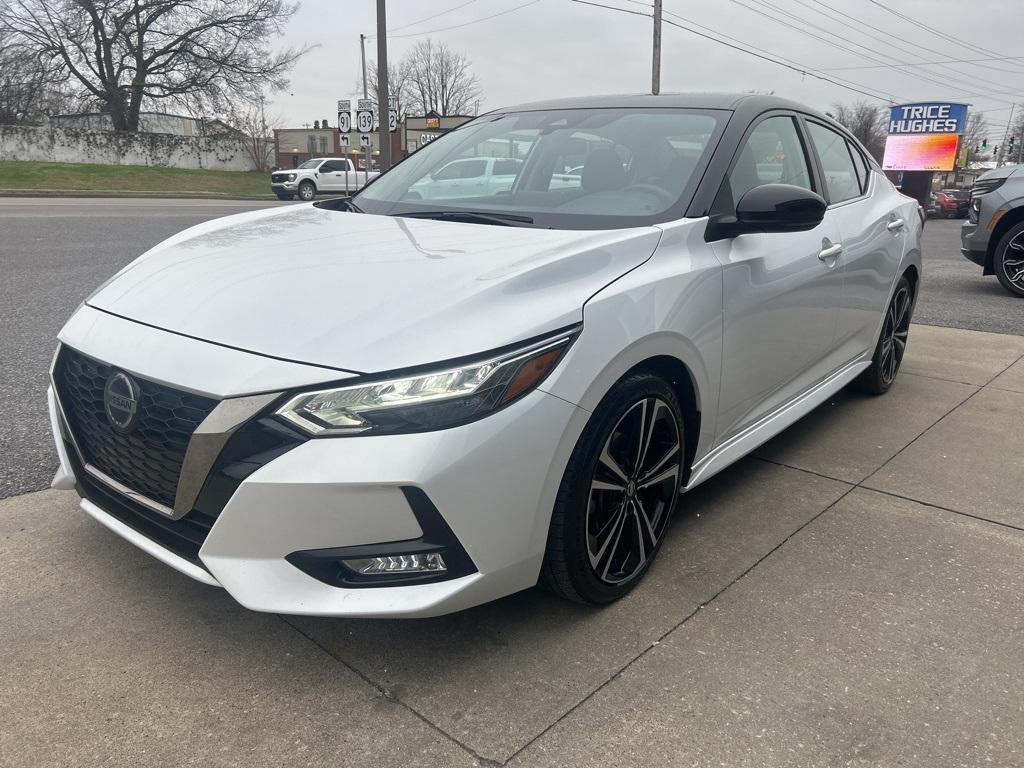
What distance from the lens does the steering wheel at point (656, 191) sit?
9.36 ft

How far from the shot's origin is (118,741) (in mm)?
1965

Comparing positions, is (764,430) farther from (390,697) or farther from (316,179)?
(316,179)

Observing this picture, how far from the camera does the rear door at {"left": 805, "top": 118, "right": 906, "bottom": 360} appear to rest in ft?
12.8

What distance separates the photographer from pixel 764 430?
3.35 meters

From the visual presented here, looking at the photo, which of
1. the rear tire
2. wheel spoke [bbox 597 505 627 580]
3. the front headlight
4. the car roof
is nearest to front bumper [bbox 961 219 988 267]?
the rear tire

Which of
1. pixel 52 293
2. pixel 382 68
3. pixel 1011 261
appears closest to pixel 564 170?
pixel 52 293

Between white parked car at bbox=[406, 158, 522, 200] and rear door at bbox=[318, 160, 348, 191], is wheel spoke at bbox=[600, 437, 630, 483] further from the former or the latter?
rear door at bbox=[318, 160, 348, 191]

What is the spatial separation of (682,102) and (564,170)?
0.63m

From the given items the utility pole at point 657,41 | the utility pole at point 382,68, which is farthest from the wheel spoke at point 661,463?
the utility pole at point 657,41

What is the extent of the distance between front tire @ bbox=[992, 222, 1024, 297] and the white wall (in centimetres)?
4079

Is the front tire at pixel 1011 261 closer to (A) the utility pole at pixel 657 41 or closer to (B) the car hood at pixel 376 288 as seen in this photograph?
(B) the car hood at pixel 376 288

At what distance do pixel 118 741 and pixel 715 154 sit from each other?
8.73 feet

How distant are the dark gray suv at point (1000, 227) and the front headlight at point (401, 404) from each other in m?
8.57

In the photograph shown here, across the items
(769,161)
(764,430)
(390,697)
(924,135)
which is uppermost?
(924,135)
